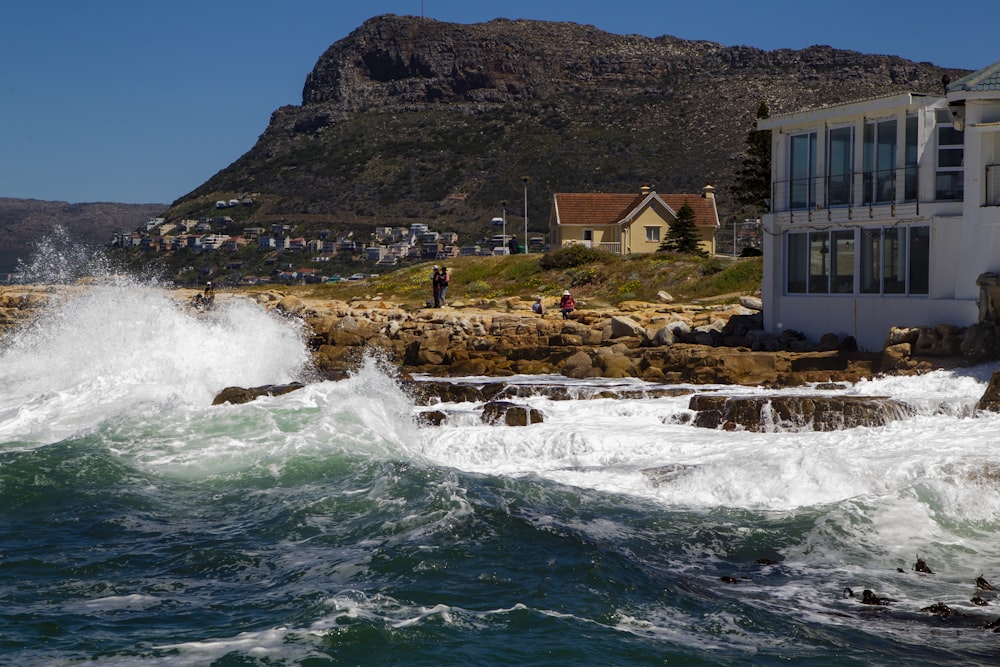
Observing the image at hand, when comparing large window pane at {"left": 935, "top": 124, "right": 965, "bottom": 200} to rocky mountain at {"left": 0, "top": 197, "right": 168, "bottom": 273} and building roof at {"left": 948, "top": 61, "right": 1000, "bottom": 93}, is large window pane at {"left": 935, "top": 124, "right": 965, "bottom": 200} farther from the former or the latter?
rocky mountain at {"left": 0, "top": 197, "right": 168, "bottom": 273}

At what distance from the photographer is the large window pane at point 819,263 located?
77.0 ft

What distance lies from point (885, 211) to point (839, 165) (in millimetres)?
1755

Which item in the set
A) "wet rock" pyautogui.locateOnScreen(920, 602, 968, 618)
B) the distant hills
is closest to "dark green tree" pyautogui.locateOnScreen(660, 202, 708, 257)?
the distant hills

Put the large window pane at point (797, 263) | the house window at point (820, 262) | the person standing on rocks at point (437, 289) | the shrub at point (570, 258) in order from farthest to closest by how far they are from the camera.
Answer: the shrub at point (570, 258)
the person standing on rocks at point (437, 289)
the large window pane at point (797, 263)
the house window at point (820, 262)

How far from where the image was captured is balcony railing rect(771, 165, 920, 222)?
21.6 meters

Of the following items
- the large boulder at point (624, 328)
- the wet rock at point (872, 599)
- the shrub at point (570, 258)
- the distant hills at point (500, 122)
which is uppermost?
the distant hills at point (500, 122)

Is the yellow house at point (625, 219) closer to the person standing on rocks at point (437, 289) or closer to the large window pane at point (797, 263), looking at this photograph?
the person standing on rocks at point (437, 289)

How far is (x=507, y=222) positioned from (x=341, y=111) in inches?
2045

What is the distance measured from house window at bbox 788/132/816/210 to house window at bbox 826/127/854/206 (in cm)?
48

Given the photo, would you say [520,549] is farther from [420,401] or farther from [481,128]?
[481,128]

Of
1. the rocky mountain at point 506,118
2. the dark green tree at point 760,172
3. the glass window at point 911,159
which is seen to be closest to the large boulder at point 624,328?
the glass window at point 911,159

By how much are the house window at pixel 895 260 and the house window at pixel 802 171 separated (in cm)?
175

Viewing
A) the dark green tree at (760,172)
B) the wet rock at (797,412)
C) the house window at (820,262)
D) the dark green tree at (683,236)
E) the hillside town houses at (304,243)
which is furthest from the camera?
the hillside town houses at (304,243)

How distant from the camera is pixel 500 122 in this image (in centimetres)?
12181
